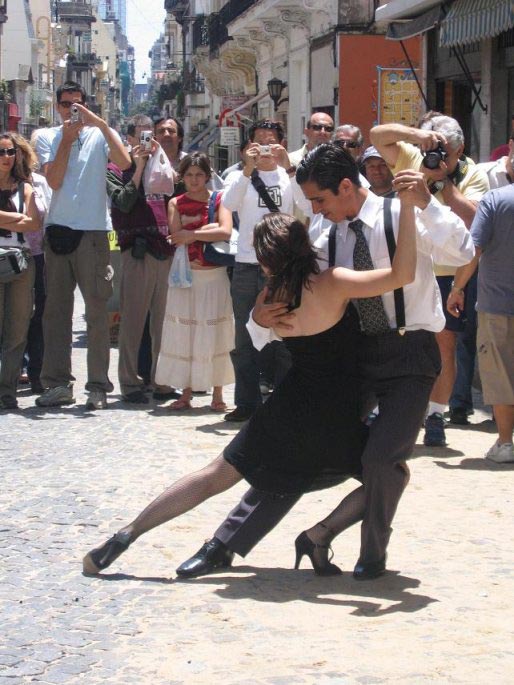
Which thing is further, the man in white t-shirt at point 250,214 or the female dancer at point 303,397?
the man in white t-shirt at point 250,214

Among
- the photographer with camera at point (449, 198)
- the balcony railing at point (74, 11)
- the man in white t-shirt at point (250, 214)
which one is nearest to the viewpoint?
Result: the photographer with camera at point (449, 198)

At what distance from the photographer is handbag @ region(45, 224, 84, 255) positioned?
959 centimetres

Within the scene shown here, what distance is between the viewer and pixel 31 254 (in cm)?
1013

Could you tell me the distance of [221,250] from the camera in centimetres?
957

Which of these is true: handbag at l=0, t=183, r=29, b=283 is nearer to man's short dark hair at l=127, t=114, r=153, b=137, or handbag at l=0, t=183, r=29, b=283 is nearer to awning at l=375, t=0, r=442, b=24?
man's short dark hair at l=127, t=114, r=153, b=137

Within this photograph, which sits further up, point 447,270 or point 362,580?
point 447,270

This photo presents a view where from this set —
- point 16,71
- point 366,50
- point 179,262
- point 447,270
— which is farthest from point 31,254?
point 16,71

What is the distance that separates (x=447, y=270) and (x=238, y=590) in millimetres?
3640

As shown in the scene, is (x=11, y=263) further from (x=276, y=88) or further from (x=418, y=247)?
(x=276, y=88)

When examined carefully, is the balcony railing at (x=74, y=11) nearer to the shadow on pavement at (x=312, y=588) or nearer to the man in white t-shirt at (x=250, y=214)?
the man in white t-shirt at (x=250, y=214)

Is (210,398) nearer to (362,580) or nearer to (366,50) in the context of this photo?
(362,580)

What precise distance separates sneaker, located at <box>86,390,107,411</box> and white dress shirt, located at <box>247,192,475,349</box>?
4476 mm

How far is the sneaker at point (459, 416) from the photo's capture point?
9195mm

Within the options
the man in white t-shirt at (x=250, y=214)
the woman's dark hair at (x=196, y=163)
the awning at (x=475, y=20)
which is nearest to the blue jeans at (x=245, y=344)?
the man in white t-shirt at (x=250, y=214)
